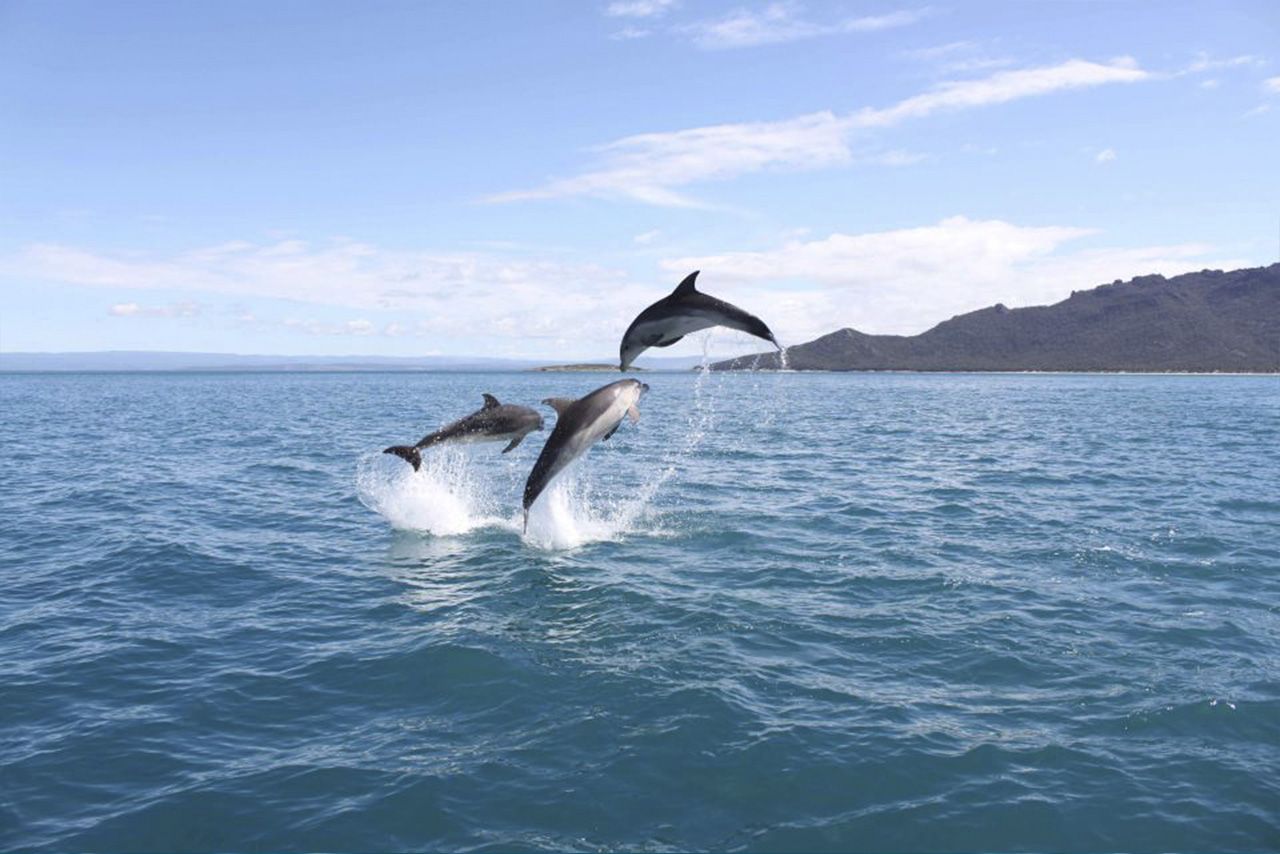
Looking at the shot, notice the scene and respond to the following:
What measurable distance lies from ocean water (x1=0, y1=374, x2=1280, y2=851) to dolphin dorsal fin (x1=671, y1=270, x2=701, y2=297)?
5729 millimetres

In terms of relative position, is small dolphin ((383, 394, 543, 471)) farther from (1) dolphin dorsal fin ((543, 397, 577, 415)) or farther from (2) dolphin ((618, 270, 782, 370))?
(2) dolphin ((618, 270, 782, 370))

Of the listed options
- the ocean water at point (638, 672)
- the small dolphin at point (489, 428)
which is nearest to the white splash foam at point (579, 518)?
the ocean water at point (638, 672)

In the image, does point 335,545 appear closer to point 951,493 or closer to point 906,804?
point 906,804

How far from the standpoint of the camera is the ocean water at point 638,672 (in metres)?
8.29

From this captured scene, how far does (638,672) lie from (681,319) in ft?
17.7

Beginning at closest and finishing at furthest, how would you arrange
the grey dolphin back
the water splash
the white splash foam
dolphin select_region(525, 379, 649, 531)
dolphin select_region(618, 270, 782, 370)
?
dolphin select_region(618, 270, 782, 370), dolphin select_region(525, 379, 649, 531), the grey dolphin back, the white splash foam, the water splash

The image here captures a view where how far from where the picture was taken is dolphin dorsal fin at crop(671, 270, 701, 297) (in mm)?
11461

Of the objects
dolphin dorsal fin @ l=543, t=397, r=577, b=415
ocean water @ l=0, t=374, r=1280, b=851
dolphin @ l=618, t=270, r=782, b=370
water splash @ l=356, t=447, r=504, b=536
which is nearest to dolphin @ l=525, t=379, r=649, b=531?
dolphin dorsal fin @ l=543, t=397, r=577, b=415

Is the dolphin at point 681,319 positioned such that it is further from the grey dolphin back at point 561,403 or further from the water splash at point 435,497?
the water splash at point 435,497

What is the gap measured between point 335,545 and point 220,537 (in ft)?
11.6

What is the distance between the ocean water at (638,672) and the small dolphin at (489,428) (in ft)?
9.11

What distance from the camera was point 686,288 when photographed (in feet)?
38.0

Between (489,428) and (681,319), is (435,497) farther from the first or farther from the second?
(681,319)

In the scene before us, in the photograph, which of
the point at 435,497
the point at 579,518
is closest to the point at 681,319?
the point at 579,518
